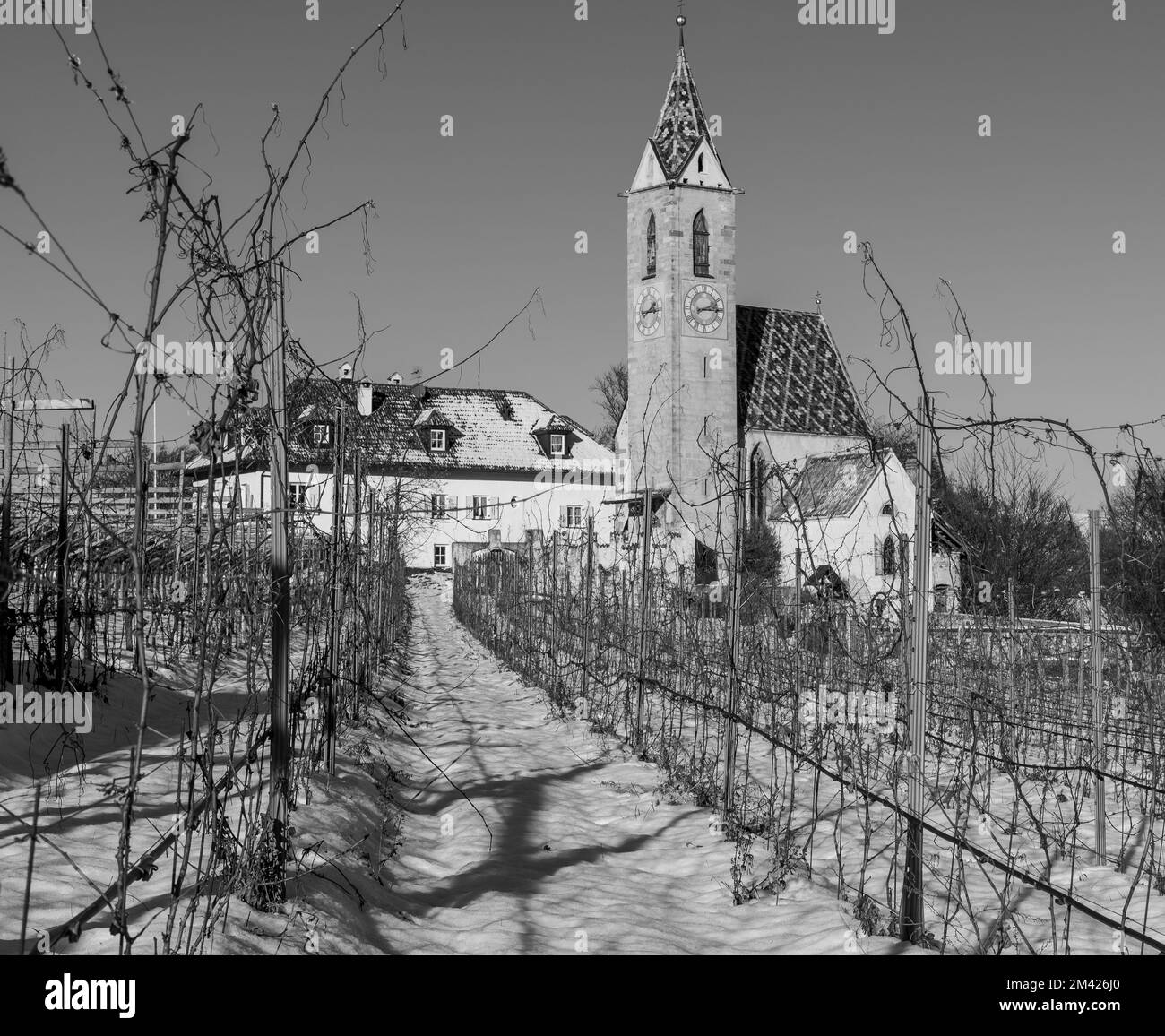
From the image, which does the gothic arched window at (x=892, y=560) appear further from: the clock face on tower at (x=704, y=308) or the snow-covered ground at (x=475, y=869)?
the clock face on tower at (x=704, y=308)

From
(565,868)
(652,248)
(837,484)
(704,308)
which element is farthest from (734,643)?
(652,248)

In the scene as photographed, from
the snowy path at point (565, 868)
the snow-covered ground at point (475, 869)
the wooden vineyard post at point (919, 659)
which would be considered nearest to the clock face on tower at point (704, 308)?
the snowy path at point (565, 868)

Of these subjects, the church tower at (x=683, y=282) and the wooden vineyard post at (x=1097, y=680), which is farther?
the church tower at (x=683, y=282)

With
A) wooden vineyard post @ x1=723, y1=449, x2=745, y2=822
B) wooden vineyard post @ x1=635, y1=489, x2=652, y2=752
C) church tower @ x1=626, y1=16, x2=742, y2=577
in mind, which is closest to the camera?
wooden vineyard post @ x1=723, y1=449, x2=745, y2=822

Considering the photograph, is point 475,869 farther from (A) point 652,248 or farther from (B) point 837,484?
(A) point 652,248

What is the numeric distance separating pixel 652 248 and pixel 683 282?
5.89 ft

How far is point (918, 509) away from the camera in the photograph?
4398mm

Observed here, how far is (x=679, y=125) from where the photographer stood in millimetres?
40062

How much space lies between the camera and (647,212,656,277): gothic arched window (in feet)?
131

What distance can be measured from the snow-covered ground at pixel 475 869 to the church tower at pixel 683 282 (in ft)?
101

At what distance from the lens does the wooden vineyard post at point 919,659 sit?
4285 millimetres

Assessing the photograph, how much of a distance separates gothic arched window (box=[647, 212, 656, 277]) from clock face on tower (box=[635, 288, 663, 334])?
0.75 metres

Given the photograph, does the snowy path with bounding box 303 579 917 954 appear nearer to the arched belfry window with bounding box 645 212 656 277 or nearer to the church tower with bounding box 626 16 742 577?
the church tower with bounding box 626 16 742 577

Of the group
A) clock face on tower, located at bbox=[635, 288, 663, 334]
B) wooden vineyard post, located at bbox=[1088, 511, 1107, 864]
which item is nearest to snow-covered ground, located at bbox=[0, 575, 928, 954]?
wooden vineyard post, located at bbox=[1088, 511, 1107, 864]
